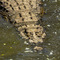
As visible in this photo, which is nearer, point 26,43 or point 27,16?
point 26,43

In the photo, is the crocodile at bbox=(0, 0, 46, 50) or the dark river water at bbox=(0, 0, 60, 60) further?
the crocodile at bbox=(0, 0, 46, 50)

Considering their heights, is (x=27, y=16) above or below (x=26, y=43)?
above

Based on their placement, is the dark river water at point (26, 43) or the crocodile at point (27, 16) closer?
the dark river water at point (26, 43)

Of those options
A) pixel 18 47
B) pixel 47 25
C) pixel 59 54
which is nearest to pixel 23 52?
pixel 18 47

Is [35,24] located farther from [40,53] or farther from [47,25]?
[40,53]
